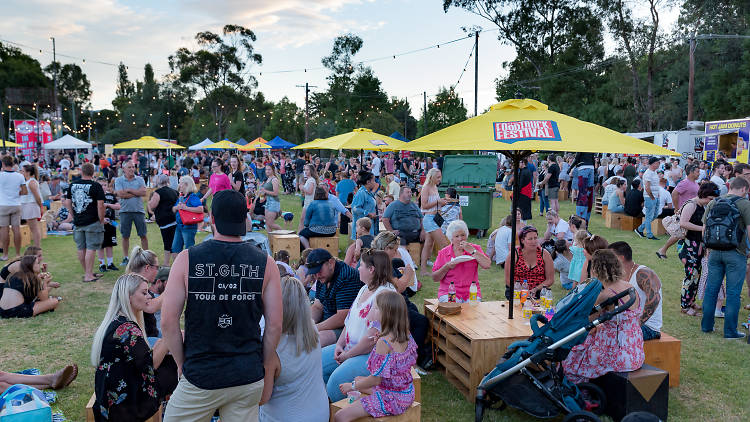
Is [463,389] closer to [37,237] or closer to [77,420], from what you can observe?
[77,420]

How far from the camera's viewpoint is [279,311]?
2.57 m

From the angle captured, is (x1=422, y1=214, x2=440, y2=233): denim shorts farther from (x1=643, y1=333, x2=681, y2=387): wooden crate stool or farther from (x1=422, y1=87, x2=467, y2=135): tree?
(x1=422, y1=87, x2=467, y2=135): tree

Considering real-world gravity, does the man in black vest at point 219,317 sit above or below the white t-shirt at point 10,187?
below

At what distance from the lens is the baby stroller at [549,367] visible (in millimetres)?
3598

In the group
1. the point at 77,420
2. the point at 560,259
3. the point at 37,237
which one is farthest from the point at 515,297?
the point at 37,237

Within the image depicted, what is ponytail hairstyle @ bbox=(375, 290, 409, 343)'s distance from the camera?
3227 mm

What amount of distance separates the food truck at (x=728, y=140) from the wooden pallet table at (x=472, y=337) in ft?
55.5

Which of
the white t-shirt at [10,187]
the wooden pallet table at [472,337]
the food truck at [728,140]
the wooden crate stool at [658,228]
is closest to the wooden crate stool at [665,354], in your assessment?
the wooden pallet table at [472,337]

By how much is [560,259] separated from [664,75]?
34595 millimetres

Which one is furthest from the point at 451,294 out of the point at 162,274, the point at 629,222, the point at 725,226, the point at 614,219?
the point at 614,219

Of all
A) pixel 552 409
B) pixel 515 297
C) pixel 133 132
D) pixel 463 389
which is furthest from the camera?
pixel 133 132

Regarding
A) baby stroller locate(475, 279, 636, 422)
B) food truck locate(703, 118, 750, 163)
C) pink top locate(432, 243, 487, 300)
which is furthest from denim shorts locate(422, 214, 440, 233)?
food truck locate(703, 118, 750, 163)

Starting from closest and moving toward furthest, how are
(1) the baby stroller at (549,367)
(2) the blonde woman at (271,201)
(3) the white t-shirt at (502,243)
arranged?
(1) the baby stroller at (549,367) → (3) the white t-shirt at (502,243) → (2) the blonde woman at (271,201)

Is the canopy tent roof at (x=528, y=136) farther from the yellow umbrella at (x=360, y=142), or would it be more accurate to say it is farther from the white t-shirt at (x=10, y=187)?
the white t-shirt at (x=10, y=187)
